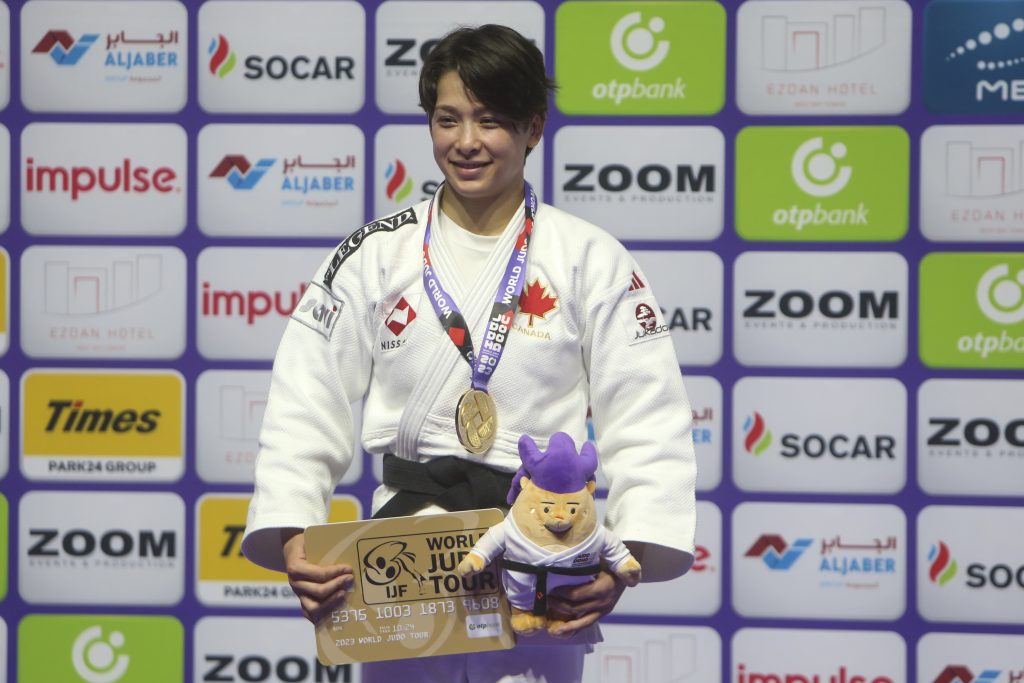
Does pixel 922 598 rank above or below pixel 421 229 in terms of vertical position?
below

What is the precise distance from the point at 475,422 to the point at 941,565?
180 centimetres

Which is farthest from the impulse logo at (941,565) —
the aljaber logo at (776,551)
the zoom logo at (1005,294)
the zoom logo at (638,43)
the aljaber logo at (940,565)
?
the zoom logo at (638,43)

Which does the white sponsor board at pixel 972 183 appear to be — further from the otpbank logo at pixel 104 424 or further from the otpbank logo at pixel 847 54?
the otpbank logo at pixel 104 424

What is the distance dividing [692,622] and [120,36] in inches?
84.4

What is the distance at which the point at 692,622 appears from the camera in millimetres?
3074

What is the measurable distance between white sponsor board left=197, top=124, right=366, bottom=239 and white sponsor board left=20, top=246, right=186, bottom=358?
0.18 m

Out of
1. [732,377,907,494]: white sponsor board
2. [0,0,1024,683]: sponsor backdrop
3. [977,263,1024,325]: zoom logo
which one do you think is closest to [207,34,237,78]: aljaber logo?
[0,0,1024,683]: sponsor backdrop

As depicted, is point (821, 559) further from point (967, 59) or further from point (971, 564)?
point (967, 59)

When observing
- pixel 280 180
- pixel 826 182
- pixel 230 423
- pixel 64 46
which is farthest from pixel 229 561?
pixel 826 182

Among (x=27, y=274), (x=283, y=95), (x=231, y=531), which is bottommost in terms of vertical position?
(x=231, y=531)

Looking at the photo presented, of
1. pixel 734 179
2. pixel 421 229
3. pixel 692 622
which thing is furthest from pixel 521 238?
pixel 692 622

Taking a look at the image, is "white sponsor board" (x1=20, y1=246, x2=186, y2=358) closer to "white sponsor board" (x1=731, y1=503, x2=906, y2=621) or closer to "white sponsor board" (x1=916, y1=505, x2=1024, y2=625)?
"white sponsor board" (x1=731, y1=503, x2=906, y2=621)

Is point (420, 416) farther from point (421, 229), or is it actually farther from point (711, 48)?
point (711, 48)

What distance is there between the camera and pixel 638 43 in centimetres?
301
